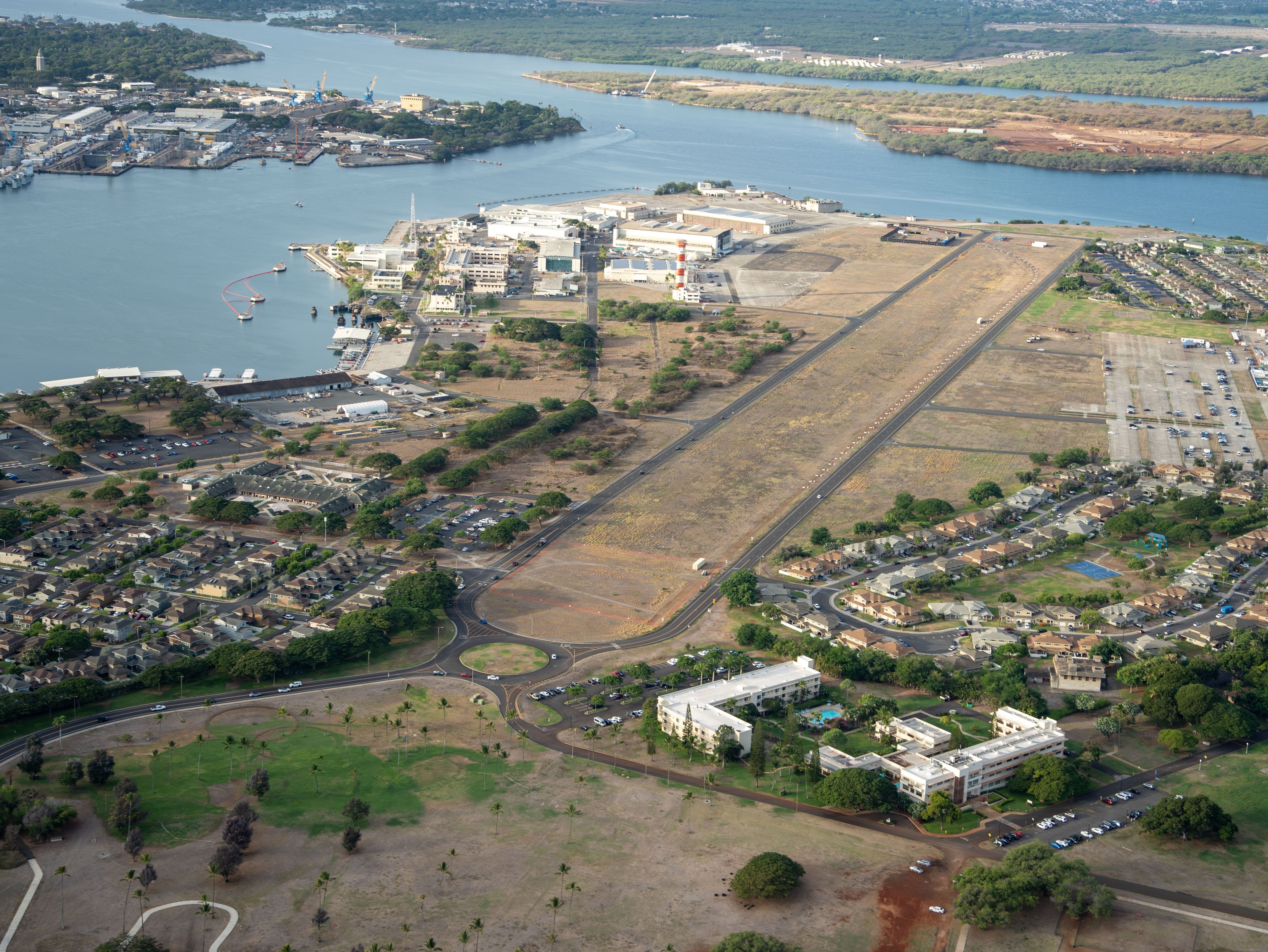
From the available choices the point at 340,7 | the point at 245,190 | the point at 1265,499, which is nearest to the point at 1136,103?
the point at 245,190

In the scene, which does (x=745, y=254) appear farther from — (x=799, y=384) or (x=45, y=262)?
(x=45, y=262)

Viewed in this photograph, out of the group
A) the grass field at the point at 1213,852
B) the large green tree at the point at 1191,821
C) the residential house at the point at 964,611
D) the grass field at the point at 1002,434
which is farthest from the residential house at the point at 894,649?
the grass field at the point at 1002,434

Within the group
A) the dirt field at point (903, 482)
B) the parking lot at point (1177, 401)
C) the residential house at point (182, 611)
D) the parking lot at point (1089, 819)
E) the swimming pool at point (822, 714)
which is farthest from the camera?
the parking lot at point (1177, 401)

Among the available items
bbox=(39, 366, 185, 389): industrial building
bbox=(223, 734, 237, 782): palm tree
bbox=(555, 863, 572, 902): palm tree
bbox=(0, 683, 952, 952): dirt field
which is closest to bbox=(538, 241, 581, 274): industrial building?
bbox=(39, 366, 185, 389): industrial building

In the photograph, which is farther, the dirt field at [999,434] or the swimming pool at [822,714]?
the dirt field at [999,434]

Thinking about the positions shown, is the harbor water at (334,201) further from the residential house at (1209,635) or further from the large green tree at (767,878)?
the large green tree at (767,878)

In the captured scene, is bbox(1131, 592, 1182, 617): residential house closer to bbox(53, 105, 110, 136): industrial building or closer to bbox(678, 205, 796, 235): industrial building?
bbox(678, 205, 796, 235): industrial building
